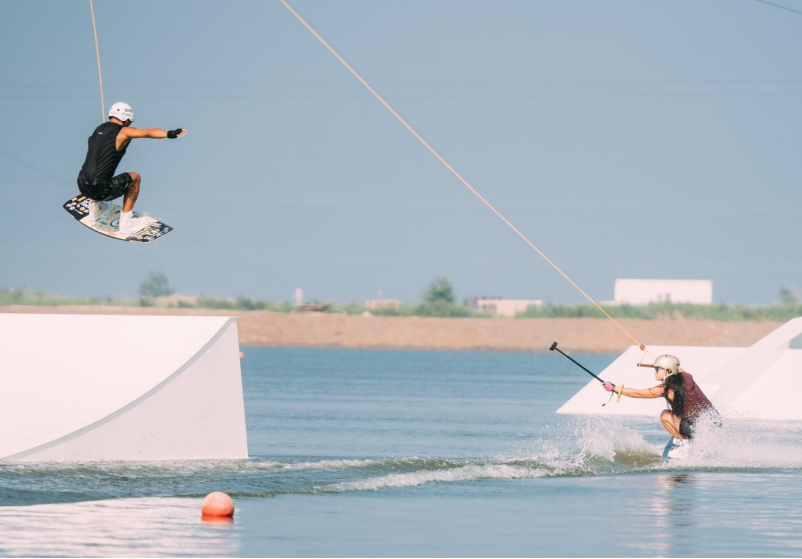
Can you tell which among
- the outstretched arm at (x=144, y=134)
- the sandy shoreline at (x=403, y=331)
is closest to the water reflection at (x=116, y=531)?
the outstretched arm at (x=144, y=134)

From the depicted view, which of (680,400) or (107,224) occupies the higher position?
(107,224)

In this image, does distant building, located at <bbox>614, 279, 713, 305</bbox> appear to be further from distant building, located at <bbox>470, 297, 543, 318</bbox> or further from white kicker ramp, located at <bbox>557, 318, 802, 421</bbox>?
white kicker ramp, located at <bbox>557, 318, 802, 421</bbox>

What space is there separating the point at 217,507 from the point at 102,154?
5824 mm

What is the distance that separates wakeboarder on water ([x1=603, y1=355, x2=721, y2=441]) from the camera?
A: 1902 cm

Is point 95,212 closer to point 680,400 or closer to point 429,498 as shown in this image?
point 429,498

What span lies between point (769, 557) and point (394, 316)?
3933 inches

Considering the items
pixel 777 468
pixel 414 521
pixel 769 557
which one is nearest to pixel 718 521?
pixel 769 557

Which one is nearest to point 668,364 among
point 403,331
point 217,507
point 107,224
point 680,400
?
point 680,400

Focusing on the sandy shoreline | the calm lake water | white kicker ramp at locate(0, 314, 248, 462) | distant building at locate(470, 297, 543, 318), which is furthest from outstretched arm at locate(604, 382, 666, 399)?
distant building at locate(470, 297, 543, 318)

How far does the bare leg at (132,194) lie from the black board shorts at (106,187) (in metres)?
0.09

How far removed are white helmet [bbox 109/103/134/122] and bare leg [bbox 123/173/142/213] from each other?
761 mm

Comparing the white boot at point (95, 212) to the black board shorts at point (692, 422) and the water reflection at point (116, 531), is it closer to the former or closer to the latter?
the water reflection at point (116, 531)

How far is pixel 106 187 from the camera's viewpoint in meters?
16.6

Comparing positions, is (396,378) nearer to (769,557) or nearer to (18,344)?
(18,344)
